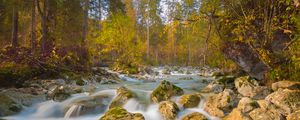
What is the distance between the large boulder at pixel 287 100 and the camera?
6.79m

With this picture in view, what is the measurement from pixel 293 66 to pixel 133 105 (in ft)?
16.6

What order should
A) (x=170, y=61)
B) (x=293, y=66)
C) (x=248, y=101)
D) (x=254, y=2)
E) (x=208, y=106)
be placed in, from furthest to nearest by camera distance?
(x=170, y=61) → (x=254, y=2) → (x=293, y=66) → (x=208, y=106) → (x=248, y=101)

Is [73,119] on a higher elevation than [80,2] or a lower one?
lower

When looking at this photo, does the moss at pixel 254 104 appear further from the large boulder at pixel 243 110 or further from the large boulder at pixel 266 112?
the large boulder at pixel 266 112

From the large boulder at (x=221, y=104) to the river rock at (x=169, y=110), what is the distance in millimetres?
925

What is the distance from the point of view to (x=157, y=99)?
9.27 m

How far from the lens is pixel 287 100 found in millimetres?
7012

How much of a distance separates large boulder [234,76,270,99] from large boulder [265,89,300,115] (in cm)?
135

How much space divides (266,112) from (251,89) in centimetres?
259

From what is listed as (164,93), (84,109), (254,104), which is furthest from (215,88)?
(84,109)

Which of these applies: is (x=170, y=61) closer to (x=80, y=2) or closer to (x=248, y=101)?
(x=80, y=2)

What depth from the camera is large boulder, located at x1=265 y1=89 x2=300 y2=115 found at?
22.3 feet

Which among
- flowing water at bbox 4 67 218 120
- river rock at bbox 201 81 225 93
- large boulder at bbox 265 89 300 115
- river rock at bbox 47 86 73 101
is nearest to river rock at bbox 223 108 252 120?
large boulder at bbox 265 89 300 115

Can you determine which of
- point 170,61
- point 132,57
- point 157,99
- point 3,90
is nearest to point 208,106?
point 157,99
